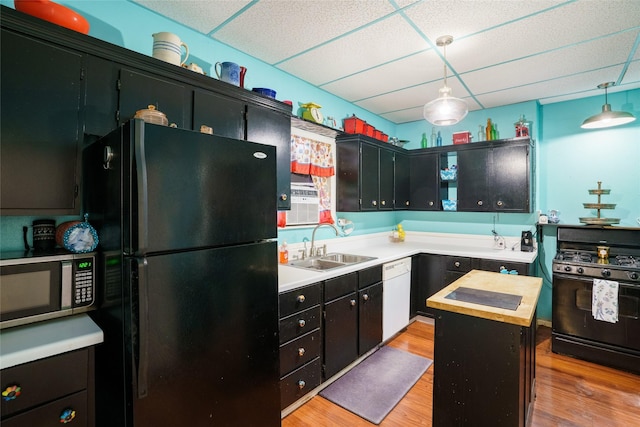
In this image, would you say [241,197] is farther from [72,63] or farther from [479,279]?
[479,279]

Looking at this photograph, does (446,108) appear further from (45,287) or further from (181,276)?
(45,287)

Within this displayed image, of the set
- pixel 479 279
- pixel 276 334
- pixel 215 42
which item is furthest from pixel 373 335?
pixel 215 42

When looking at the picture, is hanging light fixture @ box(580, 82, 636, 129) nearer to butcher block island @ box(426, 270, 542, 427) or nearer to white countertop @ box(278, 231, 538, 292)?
white countertop @ box(278, 231, 538, 292)

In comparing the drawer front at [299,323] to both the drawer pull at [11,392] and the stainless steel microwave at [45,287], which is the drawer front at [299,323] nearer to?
the stainless steel microwave at [45,287]

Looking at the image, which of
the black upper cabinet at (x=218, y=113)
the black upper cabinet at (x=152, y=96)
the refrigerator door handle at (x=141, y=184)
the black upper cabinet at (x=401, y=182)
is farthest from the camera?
the black upper cabinet at (x=401, y=182)

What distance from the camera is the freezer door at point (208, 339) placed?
1219mm

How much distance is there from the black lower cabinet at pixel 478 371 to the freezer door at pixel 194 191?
1.12 m

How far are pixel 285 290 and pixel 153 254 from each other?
0.91m

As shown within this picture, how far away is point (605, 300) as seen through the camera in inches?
104

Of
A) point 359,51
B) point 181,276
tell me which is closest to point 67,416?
point 181,276

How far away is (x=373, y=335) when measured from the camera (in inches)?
110

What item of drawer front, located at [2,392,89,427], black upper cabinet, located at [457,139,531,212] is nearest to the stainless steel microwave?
drawer front, located at [2,392,89,427]

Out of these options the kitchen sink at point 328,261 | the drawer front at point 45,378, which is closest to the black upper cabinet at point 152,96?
the drawer front at point 45,378

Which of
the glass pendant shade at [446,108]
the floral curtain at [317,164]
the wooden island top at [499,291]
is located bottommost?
the wooden island top at [499,291]
